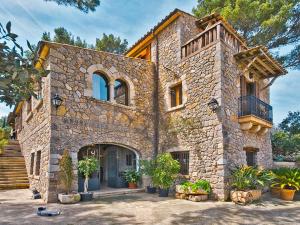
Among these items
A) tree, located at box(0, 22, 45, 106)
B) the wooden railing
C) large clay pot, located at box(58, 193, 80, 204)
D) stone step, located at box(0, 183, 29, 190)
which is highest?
the wooden railing

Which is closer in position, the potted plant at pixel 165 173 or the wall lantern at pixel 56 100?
the wall lantern at pixel 56 100

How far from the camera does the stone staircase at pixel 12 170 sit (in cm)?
1112

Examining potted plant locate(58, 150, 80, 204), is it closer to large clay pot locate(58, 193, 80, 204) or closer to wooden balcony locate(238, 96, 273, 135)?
large clay pot locate(58, 193, 80, 204)

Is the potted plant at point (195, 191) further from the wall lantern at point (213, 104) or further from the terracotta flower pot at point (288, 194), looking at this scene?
the terracotta flower pot at point (288, 194)

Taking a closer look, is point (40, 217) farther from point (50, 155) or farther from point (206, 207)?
point (206, 207)

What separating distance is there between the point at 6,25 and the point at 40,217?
16.5 feet

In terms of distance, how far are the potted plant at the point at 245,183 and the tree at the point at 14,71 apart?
6.89 meters

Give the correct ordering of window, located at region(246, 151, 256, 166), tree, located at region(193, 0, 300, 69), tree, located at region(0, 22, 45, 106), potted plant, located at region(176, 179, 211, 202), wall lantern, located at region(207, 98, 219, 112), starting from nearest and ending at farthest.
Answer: tree, located at region(0, 22, 45, 106), potted plant, located at region(176, 179, 211, 202), wall lantern, located at region(207, 98, 219, 112), window, located at region(246, 151, 256, 166), tree, located at region(193, 0, 300, 69)

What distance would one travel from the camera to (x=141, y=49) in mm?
12633

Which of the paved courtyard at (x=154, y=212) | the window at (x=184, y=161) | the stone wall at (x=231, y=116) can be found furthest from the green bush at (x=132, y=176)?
the stone wall at (x=231, y=116)

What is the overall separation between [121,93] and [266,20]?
374 inches

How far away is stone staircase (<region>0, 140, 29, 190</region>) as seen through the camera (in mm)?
11125

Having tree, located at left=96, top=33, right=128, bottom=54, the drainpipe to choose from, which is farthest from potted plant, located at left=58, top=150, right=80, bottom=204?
tree, located at left=96, top=33, right=128, bottom=54

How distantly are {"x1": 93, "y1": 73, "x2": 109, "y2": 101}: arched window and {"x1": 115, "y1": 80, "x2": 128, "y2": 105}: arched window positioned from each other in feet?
2.17
